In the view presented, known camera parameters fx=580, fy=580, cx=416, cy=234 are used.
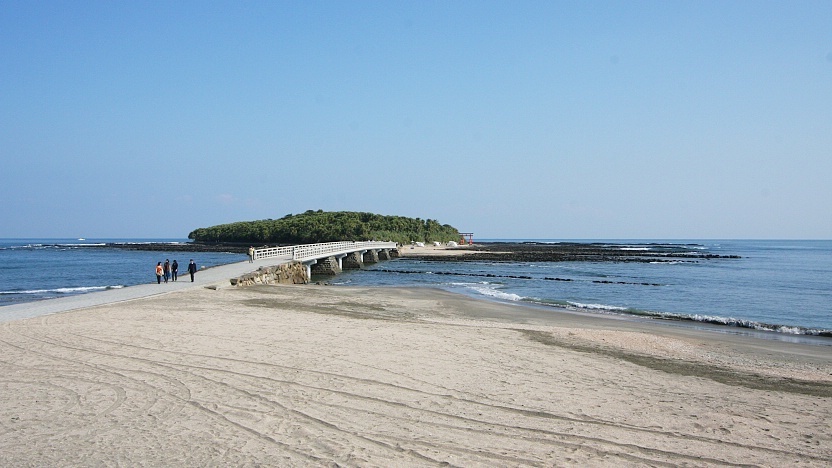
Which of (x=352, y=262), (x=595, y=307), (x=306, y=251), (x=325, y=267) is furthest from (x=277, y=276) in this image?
(x=352, y=262)

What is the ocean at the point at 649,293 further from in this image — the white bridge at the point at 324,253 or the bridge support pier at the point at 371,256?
the bridge support pier at the point at 371,256

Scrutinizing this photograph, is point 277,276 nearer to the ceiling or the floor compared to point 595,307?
nearer to the ceiling

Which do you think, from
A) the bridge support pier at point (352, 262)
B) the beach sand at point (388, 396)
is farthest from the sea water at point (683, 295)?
the bridge support pier at point (352, 262)

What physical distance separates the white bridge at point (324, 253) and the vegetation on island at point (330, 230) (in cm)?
3281

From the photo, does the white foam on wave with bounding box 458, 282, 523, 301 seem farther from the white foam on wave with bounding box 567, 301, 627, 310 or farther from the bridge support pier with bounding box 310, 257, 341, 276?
the bridge support pier with bounding box 310, 257, 341, 276

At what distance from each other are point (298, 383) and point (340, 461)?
10.1ft

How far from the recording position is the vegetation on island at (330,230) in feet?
350

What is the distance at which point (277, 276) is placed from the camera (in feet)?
104

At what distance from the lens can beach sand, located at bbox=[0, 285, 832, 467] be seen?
6.09 metres

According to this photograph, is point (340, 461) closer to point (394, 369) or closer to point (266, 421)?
point (266, 421)

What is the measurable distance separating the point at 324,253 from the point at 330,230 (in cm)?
6059

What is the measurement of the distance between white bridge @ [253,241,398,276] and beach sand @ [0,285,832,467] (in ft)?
84.8

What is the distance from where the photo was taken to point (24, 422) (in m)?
6.71

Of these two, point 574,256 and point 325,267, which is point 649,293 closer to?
point 325,267
